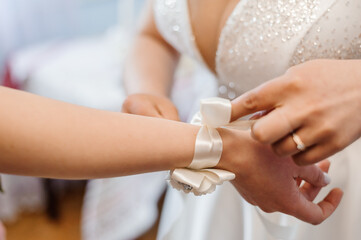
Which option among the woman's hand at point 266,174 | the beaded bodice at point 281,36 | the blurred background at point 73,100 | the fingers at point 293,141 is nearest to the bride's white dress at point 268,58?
the beaded bodice at point 281,36

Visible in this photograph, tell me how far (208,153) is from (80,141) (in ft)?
0.56

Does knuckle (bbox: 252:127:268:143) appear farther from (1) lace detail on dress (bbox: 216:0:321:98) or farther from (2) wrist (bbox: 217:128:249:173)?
(1) lace detail on dress (bbox: 216:0:321:98)

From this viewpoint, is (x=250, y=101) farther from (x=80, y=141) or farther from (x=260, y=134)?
(x=80, y=141)

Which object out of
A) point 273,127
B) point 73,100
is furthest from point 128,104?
point 73,100

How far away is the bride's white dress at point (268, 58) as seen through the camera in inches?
25.7

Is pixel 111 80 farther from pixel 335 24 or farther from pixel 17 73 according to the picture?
pixel 335 24

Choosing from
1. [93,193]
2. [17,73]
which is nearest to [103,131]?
[93,193]

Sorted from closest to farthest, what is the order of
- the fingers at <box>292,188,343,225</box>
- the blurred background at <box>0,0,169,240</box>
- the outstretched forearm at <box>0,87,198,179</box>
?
the outstretched forearm at <box>0,87,198,179</box>
the fingers at <box>292,188,343,225</box>
the blurred background at <box>0,0,169,240</box>

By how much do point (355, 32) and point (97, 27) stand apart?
2.44m

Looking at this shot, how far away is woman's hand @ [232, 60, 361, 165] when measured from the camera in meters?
0.50

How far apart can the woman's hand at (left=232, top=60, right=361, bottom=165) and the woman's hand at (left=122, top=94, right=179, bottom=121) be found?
0.56 feet

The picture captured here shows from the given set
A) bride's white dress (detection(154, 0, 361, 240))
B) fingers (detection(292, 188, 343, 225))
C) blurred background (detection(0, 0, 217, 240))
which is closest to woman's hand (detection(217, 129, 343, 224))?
fingers (detection(292, 188, 343, 225))

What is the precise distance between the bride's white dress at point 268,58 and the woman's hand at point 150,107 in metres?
0.15

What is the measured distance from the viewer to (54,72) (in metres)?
2.03
